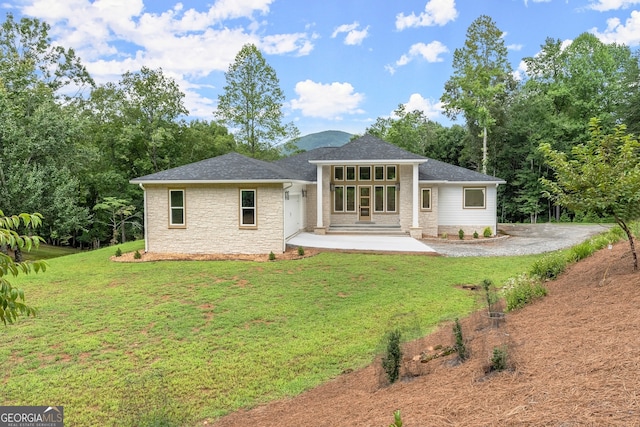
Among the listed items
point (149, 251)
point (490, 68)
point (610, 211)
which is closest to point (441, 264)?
point (610, 211)

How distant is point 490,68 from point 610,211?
29.2 m

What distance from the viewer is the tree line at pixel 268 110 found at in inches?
1123

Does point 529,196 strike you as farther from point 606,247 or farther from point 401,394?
point 401,394

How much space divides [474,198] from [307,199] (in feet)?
29.3

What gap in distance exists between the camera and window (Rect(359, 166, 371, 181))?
21.1m

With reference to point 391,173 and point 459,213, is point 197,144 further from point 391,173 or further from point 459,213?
point 459,213

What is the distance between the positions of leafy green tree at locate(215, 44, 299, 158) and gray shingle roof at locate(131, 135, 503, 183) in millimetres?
7959

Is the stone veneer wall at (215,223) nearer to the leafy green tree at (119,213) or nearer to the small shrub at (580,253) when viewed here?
the small shrub at (580,253)

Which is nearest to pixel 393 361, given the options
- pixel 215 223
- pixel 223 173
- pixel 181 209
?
pixel 215 223

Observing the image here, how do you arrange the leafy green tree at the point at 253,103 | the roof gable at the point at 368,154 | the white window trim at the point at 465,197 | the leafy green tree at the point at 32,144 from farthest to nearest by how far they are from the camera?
the leafy green tree at the point at 253,103, the leafy green tree at the point at 32,144, the white window trim at the point at 465,197, the roof gable at the point at 368,154

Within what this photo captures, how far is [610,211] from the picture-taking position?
6367mm

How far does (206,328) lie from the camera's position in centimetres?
723

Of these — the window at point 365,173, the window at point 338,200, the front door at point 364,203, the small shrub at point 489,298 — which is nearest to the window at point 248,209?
the window at point 338,200

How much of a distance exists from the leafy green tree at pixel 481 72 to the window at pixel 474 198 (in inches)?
442
